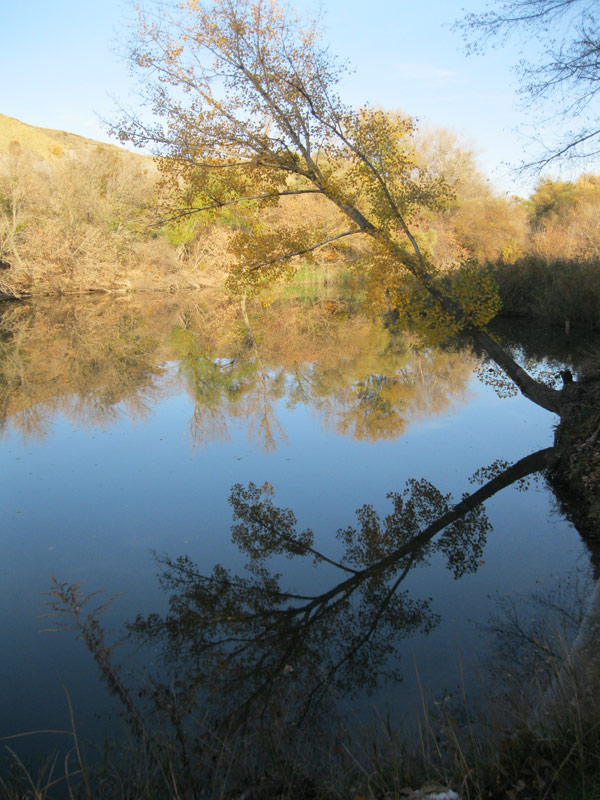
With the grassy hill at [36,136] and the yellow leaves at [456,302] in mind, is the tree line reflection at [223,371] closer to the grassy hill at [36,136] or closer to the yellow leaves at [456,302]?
the yellow leaves at [456,302]

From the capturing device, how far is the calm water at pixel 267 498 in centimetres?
454

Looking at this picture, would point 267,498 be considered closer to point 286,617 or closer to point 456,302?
point 286,617

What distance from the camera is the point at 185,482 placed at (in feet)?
26.9

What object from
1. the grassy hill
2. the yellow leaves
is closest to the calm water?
the yellow leaves

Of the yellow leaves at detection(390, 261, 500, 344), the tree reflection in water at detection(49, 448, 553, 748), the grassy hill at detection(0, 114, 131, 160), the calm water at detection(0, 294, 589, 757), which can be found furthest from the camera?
the grassy hill at detection(0, 114, 131, 160)

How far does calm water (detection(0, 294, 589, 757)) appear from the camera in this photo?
4.54 meters

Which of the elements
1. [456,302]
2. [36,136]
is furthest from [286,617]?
[36,136]

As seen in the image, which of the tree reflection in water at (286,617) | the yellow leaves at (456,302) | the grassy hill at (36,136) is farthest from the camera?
the grassy hill at (36,136)

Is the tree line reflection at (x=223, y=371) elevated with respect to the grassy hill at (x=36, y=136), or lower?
lower

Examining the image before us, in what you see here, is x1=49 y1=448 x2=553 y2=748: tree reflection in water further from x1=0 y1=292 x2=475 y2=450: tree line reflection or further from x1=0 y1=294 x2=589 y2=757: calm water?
x1=0 y1=292 x2=475 y2=450: tree line reflection

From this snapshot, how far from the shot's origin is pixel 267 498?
24.9 ft

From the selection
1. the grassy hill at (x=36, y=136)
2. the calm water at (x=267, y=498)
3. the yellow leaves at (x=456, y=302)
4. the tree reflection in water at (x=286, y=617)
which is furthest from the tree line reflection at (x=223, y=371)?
the grassy hill at (x=36, y=136)

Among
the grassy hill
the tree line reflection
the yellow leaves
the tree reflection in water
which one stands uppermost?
the grassy hill

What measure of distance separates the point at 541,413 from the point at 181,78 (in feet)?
30.4
